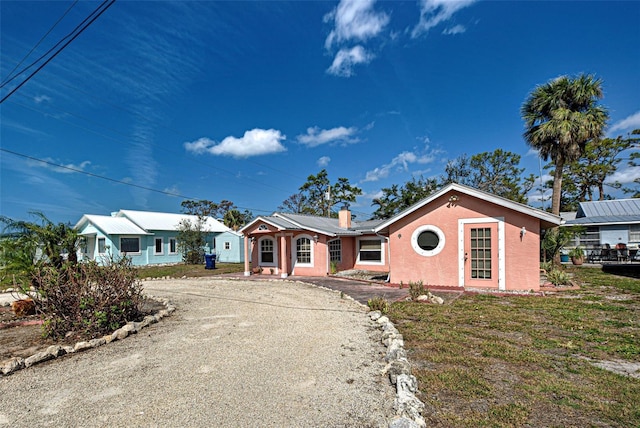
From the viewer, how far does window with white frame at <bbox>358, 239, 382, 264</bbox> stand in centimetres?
1761

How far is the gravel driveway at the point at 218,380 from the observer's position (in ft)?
11.2

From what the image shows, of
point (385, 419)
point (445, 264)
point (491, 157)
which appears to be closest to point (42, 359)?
point (385, 419)

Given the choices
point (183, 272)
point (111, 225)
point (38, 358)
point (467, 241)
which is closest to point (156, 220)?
point (111, 225)

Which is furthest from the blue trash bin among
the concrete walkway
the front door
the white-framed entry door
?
the front door

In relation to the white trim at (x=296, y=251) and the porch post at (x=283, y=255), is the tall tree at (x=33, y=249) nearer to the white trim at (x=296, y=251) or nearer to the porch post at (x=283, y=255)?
the porch post at (x=283, y=255)

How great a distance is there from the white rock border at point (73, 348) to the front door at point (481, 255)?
9.99m

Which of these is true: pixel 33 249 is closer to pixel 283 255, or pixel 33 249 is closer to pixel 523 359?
pixel 283 255

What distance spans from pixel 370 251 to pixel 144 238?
19297 millimetres

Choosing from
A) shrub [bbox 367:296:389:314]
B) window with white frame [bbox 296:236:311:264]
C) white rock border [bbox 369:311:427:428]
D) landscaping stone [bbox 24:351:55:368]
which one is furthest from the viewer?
window with white frame [bbox 296:236:311:264]

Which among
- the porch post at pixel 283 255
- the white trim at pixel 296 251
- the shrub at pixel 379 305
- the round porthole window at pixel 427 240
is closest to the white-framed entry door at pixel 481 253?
the round porthole window at pixel 427 240

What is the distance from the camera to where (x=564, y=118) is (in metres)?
17.3

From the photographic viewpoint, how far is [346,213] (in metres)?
19.4

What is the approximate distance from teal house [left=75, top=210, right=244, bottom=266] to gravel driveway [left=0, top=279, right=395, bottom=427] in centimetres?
2075

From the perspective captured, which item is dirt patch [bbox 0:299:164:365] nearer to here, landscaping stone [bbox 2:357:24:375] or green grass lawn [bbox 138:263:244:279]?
landscaping stone [bbox 2:357:24:375]
